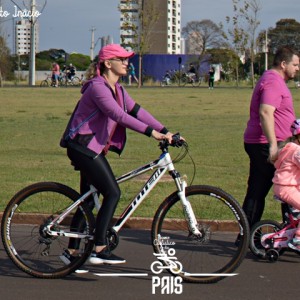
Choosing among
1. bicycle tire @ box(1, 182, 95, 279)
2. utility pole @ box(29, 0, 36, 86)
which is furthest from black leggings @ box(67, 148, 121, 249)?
utility pole @ box(29, 0, 36, 86)

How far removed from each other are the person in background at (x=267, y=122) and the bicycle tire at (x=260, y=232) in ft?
1.26

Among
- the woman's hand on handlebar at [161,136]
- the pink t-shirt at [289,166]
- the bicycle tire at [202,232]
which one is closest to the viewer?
the woman's hand on handlebar at [161,136]

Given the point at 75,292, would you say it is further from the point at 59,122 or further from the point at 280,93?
the point at 59,122

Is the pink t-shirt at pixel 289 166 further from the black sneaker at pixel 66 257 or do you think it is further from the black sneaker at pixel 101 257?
the black sneaker at pixel 66 257

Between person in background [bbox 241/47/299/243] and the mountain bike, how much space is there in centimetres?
96

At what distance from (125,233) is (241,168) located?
16.1 ft

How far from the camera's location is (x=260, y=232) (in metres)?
7.45

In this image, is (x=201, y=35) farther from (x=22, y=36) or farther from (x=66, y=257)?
(x=66, y=257)

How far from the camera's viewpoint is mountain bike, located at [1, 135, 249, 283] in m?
6.48

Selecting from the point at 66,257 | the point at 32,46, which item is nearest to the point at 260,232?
the point at 66,257

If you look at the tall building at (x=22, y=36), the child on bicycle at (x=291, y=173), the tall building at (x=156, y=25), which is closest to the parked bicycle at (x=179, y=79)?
the tall building at (x=156, y=25)

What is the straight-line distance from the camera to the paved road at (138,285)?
6219 millimetres

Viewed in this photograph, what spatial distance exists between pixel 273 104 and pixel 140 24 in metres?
55.1

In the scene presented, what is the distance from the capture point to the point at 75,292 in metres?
6.31
